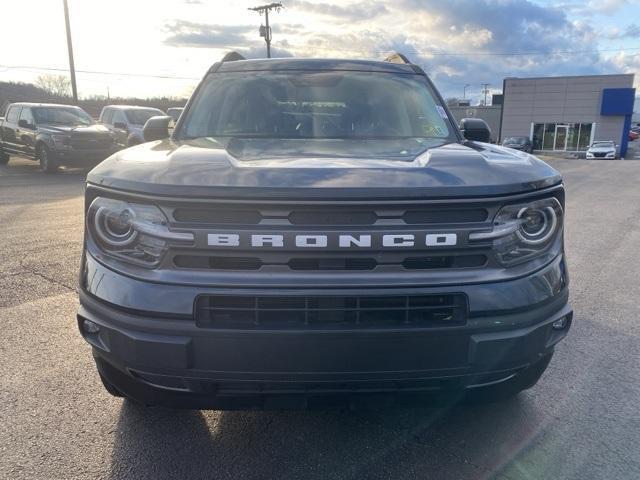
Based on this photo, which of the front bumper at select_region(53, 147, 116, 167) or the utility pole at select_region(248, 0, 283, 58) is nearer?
the front bumper at select_region(53, 147, 116, 167)

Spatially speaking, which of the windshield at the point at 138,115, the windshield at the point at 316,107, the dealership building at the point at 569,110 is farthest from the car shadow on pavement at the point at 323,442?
the dealership building at the point at 569,110

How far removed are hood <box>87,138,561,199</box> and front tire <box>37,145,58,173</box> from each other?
1401 centimetres

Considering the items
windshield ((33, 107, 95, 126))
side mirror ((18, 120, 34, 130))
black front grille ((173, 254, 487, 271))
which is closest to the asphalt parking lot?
black front grille ((173, 254, 487, 271))

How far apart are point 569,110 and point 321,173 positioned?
52.8 m

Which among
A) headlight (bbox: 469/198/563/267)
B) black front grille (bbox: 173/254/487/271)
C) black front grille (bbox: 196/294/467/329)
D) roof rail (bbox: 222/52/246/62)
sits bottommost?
black front grille (bbox: 196/294/467/329)

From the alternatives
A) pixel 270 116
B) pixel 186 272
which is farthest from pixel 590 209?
pixel 186 272

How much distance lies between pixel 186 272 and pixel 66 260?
442 centimetres

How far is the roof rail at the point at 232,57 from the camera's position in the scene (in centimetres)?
423

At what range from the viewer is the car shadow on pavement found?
238 cm

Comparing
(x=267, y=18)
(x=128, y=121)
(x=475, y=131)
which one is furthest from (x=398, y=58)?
(x=267, y=18)

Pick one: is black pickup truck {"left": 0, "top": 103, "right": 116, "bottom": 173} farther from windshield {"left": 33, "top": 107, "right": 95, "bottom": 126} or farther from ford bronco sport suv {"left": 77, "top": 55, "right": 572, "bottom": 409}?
ford bronco sport suv {"left": 77, "top": 55, "right": 572, "bottom": 409}

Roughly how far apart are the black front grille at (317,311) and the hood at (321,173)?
0.38 meters

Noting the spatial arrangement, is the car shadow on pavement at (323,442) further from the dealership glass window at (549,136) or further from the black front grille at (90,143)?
the dealership glass window at (549,136)

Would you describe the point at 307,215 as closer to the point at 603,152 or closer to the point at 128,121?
the point at 128,121
